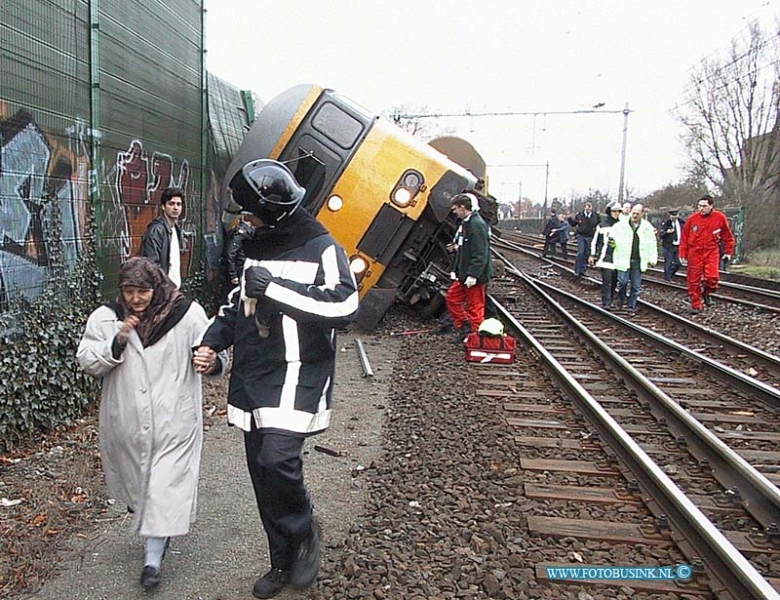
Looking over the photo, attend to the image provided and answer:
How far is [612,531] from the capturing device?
165 inches

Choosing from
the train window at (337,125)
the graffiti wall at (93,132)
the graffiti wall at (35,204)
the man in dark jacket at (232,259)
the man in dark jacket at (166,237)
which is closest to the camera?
the graffiti wall at (35,204)

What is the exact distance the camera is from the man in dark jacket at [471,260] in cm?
911

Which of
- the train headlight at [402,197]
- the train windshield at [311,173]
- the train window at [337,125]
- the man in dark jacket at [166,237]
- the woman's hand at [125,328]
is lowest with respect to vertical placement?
the woman's hand at [125,328]

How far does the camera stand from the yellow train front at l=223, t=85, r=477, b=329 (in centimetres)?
977

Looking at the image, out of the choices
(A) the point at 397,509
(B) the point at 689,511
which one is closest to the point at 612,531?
(B) the point at 689,511

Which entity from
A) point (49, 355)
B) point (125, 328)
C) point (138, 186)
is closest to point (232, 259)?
point (138, 186)

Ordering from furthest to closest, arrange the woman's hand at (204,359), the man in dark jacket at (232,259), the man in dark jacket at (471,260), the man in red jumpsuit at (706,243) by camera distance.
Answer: the man in red jumpsuit at (706,243), the man in dark jacket at (471,260), the man in dark jacket at (232,259), the woman's hand at (204,359)

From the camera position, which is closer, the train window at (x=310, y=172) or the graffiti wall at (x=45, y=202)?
the graffiti wall at (x=45, y=202)


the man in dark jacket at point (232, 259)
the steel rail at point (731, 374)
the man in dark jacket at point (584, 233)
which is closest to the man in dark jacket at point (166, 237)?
the man in dark jacket at point (232, 259)

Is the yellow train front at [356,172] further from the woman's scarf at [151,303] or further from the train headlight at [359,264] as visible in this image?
the woman's scarf at [151,303]

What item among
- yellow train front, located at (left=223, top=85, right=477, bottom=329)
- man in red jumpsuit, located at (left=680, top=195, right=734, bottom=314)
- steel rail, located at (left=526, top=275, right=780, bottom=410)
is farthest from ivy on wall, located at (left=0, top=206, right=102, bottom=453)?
man in red jumpsuit, located at (left=680, top=195, right=734, bottom=314)

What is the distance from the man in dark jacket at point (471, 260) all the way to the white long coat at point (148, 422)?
19.6ft

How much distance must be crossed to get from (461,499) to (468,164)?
13.9 m

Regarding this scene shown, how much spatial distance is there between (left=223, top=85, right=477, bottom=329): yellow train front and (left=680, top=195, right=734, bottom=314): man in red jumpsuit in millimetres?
5065
